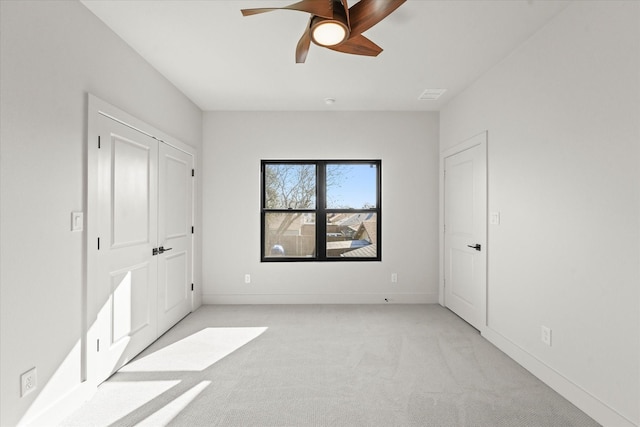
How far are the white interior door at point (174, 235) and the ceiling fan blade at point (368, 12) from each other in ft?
7.78

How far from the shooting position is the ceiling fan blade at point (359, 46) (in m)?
2.09

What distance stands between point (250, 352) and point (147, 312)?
1098mm

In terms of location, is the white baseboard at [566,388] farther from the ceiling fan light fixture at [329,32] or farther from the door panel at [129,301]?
the door panel at [129,301]

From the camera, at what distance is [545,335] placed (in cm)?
246

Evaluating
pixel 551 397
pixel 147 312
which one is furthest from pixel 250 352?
pixel 551 397

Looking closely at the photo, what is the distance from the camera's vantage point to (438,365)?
2672mm

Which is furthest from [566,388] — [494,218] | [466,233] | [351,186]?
[351,186]

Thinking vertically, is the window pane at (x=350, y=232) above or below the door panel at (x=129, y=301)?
above

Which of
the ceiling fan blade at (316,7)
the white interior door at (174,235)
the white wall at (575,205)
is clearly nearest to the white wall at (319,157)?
the white interior door at (174,235)

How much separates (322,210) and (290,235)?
0.59 meters

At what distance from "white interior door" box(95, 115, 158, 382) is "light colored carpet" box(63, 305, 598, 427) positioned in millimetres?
233

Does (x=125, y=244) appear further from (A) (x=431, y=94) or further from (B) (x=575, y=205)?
(A) (x=431, y=94)

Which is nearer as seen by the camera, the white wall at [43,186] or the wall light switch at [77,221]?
the white wall at [43,186]

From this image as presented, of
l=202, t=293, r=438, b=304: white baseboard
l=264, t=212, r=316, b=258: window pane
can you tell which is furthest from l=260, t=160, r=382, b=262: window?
l=202, t=293, r=438, b=304: white baseboard
